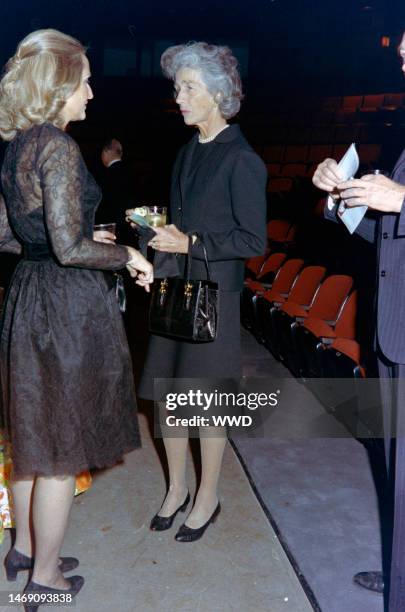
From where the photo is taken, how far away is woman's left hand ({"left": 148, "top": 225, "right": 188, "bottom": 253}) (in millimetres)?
2053

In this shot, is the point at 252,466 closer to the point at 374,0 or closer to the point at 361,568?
the point at 361,568

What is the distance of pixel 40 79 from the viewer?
1.64 meters

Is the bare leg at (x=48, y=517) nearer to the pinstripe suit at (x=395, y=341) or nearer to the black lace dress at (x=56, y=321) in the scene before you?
the black lace dress at (x=56, y=321)

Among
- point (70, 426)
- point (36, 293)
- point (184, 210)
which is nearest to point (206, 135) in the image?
point (184, 210)

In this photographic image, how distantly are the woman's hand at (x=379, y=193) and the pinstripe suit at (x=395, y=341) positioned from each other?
4 centimetres

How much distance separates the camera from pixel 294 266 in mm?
5031

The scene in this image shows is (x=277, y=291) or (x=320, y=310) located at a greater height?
(x=320, y=310)

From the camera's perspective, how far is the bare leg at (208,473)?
2.29 meters

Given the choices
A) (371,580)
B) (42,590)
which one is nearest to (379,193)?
(371,580)

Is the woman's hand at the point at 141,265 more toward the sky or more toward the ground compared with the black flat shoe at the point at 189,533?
more toward the sky

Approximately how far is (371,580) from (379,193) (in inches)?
47.2

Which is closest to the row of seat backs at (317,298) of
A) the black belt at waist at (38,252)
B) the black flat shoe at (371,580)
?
the black flat shoe at (371,580)

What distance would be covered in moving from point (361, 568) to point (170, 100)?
12247 millimetres

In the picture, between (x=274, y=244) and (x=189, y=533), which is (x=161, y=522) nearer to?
(x=189, y=533)
